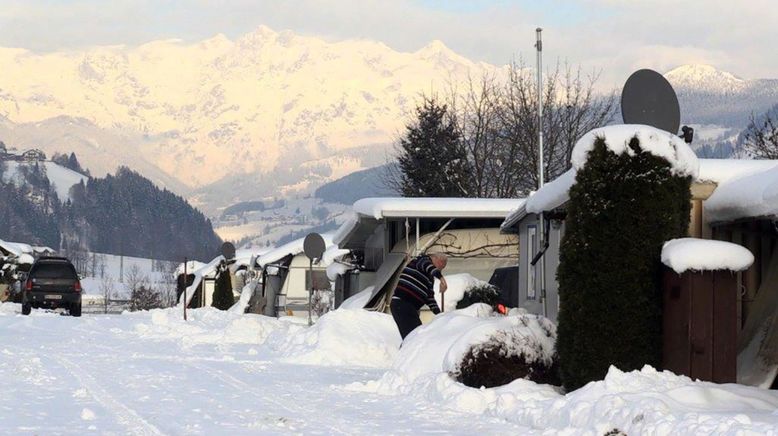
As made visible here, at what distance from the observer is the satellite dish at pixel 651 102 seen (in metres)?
15.9

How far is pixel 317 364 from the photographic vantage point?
19031 mm

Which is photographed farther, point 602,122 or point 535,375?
point 602,122

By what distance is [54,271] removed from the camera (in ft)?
127

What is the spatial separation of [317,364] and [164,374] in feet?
9.98

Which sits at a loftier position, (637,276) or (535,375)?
(637,276)

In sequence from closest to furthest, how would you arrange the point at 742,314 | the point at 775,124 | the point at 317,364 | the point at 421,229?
the point at 742,314
the point at 317,364
the point at 421,229
the point at 775,124

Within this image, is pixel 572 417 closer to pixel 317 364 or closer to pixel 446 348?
pixel 446 348

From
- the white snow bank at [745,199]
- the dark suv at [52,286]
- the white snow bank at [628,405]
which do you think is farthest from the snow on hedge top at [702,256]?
the dark suv at [52,286]

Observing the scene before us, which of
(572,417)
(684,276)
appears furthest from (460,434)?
(684,276)

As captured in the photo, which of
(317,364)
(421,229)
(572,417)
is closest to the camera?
(572,417)

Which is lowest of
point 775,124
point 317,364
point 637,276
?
point 317,364

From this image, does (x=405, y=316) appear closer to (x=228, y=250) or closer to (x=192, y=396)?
(x=192, y=396)

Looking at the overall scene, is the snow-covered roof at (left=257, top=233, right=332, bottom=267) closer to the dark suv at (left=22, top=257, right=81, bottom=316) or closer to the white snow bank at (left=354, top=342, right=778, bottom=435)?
the dark suv at (left=22, top=257, right=81, bottom=316)

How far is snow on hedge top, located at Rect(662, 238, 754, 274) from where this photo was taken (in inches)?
466
